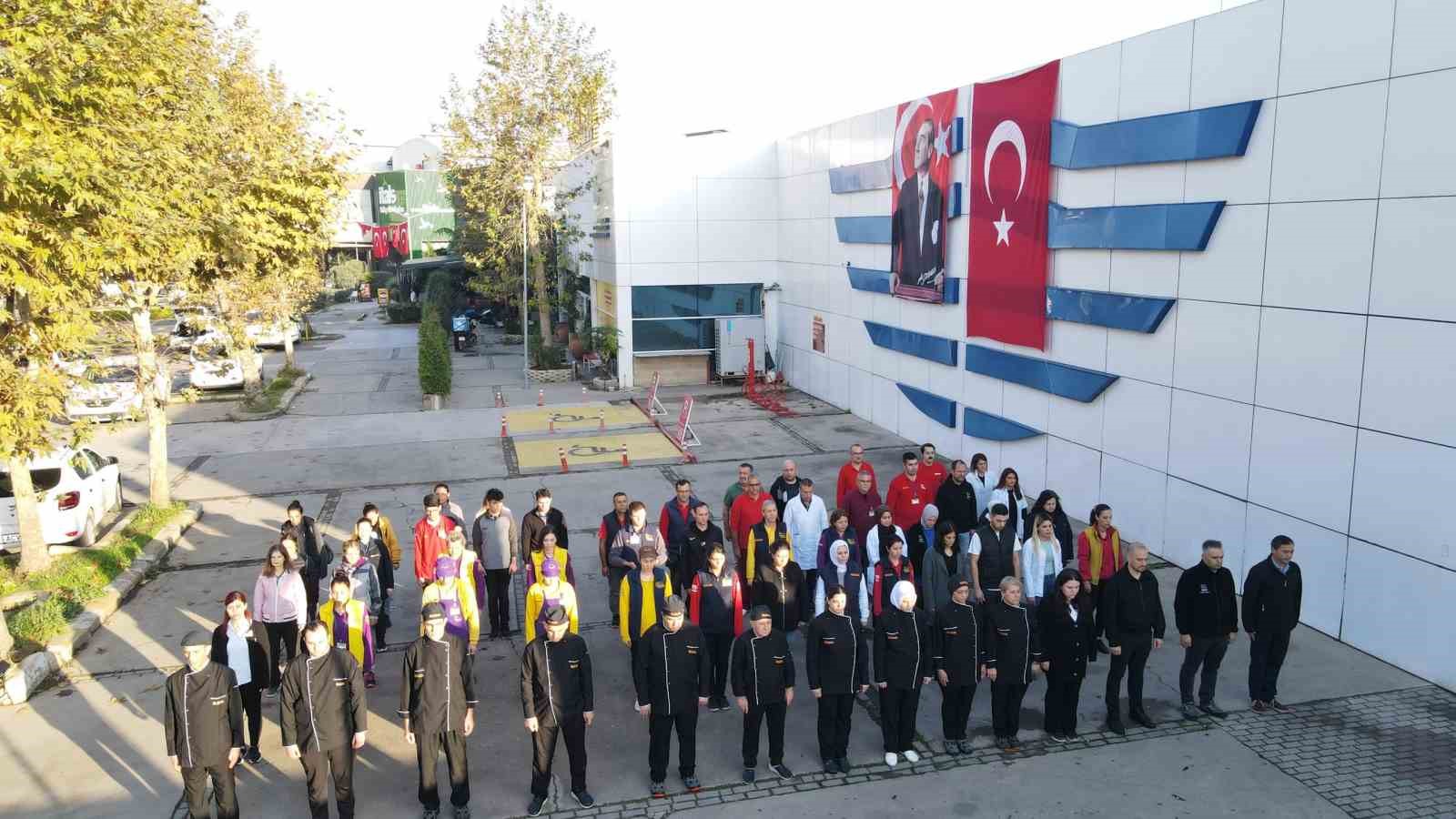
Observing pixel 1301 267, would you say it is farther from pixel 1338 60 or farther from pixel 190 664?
pixel 190 664

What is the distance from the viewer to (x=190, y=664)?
266 inches

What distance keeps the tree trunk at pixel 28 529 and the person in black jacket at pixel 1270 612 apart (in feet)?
44.1

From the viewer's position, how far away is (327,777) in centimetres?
708

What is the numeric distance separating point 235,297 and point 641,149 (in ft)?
37.1

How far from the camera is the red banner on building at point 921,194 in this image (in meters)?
18.4

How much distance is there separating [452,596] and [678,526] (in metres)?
2.90

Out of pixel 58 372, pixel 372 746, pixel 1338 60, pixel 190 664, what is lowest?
pixel 372 746

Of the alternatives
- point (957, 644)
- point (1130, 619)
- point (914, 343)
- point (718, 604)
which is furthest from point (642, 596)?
point (914, 343)

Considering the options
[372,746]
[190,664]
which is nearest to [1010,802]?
[372,746]

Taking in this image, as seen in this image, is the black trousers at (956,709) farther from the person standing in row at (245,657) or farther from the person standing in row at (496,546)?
the person standing in row at (245,657)

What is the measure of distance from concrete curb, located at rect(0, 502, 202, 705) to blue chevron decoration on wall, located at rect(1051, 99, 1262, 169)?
13.9m

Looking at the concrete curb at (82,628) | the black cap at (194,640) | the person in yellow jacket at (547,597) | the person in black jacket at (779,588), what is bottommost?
the concrete curb at (82,628)

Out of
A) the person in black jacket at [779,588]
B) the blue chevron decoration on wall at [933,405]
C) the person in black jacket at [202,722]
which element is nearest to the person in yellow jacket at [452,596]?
the person in black jacket at [202,722]

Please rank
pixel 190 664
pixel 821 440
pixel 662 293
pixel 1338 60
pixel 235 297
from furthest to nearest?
pixel 662 293, pixel 235 297, pixel 821 440, pixel 1338 60, pixel 190 664
